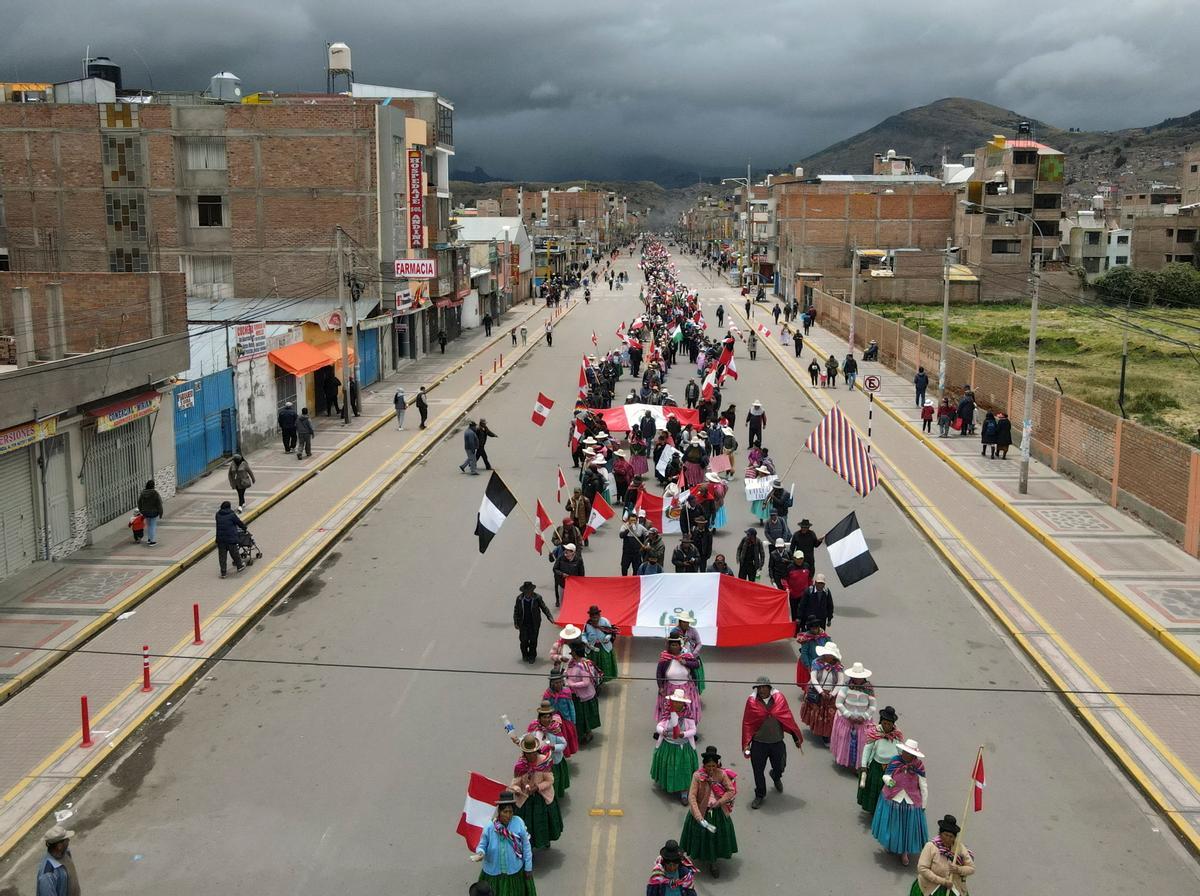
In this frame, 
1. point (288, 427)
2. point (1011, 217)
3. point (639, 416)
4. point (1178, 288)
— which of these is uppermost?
point (1011, 217)

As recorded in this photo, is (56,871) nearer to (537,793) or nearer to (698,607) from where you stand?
(537,793)

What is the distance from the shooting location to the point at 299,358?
35.1 metres

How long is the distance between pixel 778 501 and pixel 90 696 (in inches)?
424

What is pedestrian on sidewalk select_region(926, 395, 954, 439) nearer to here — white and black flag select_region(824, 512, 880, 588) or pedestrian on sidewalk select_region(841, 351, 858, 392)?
pedestrian on sidewalk select_region(841, 351, 858, 392)

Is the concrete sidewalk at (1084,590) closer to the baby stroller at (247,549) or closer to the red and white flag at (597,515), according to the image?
the red and white flag at (597,515)

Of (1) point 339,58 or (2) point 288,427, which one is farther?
(1) point 339,58

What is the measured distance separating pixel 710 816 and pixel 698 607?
19.2 feet

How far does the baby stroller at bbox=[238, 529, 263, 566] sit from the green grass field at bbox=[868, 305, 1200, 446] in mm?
20895

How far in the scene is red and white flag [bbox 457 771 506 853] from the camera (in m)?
9.47

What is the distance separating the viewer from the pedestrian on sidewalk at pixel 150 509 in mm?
21859

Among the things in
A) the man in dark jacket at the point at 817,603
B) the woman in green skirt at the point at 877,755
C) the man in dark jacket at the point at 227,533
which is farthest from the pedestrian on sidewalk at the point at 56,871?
the man in dark jacket at the point at 227,533

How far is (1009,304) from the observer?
90.6 metres

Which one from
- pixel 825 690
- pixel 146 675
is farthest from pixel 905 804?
pixel 146 675

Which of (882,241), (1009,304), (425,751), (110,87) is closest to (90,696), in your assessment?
(425,751)
